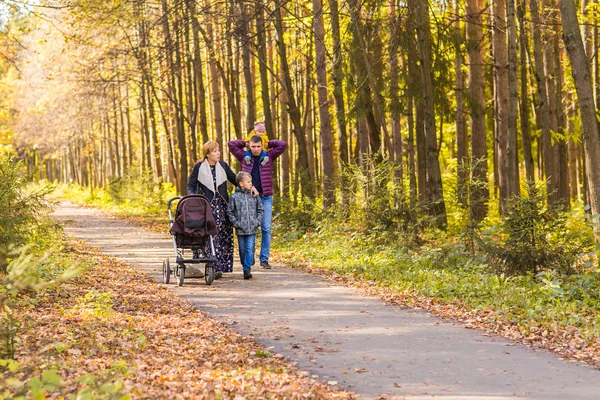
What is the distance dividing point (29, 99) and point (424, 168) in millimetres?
37853

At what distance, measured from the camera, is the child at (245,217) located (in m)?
12.3

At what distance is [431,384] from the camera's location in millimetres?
6051

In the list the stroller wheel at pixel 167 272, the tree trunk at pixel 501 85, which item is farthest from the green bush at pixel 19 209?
the tree trunk at pixel 501 85

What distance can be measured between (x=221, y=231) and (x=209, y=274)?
0.96m

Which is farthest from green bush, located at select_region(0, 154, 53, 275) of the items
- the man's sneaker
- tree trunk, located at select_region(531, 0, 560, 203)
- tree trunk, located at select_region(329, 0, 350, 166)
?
tree trunk, located at select_region(531, 0, 560, 203)

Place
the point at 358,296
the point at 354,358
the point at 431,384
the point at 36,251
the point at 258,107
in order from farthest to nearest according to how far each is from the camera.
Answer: the point at 258,107 → the point at 36,251 → the point at 358,296 → the point at 354,358 → the point at 431,384

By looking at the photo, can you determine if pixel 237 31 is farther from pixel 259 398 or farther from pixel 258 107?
pixel 258 107

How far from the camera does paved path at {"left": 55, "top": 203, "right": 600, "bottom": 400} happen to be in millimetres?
5984

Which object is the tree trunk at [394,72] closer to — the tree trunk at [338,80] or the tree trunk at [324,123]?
the tree trunk at [338,80]

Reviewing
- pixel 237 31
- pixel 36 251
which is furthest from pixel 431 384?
pixel 237 31

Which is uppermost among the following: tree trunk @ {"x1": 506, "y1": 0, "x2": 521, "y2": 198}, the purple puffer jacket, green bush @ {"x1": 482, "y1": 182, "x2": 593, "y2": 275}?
tree trunk @ {"x1": 506, "y1": 0, "x2": 521, "y2": 198}

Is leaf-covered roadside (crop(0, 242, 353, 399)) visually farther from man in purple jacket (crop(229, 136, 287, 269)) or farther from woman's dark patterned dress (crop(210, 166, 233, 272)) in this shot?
man in purple jacket (crop(229, 136, 287, 269))

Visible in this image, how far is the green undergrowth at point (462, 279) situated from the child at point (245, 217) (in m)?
1.69

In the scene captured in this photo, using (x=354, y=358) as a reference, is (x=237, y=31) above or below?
above
